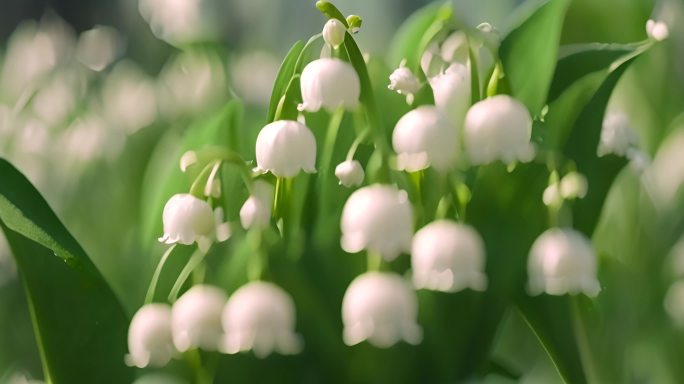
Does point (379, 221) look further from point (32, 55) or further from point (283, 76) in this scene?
point (32, 55)

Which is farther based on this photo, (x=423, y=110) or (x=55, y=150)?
(x=55, y=150)

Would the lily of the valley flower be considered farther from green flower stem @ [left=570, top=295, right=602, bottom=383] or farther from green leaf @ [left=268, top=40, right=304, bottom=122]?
green flower stem @ [left=570, top=295, right=602, bottom=383]

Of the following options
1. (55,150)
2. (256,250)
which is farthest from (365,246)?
(55,150)

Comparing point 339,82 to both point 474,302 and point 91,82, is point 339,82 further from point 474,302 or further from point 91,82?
point 91,82

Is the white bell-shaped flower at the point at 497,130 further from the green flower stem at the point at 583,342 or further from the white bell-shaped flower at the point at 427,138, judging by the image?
the green flower stem at the point at 583,342

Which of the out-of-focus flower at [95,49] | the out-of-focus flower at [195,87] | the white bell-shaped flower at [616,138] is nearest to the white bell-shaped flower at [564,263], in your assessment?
the white bell-shaped flower at [616,138]

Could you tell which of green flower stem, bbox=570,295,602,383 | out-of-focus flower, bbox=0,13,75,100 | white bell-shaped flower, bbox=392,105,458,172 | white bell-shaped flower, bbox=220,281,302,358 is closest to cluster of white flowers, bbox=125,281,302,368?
white bell-shaped flower, bbox=220,281,302,358
